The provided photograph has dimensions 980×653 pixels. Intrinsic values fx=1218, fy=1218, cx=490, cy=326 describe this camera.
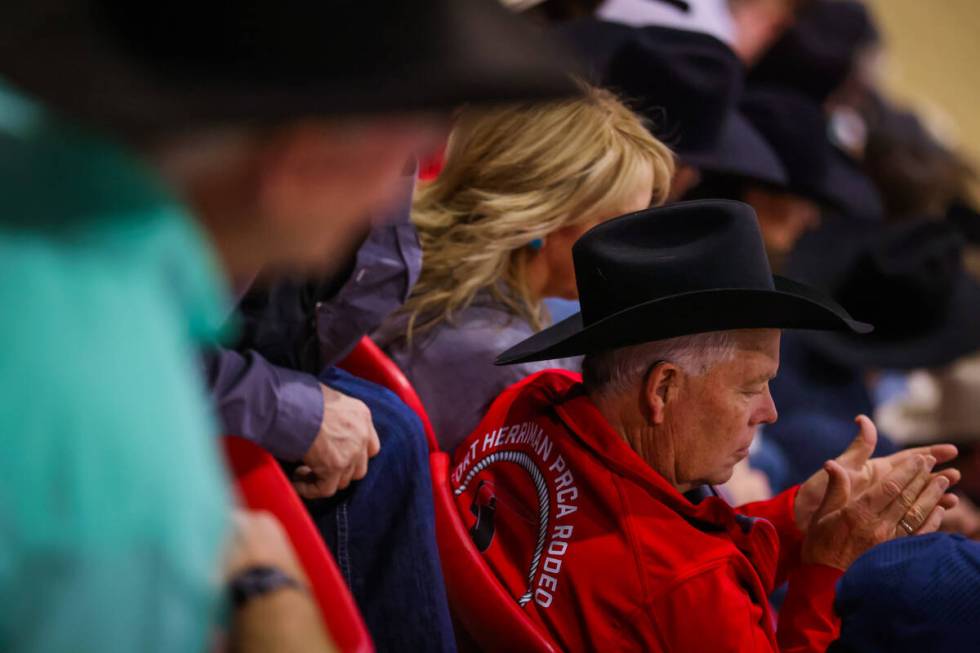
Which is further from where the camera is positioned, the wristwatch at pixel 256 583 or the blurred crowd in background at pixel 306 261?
the wristwatch at pixel 256 583

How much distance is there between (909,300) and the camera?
12.4 ft

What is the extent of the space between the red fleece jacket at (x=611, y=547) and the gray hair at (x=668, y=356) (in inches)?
2.3

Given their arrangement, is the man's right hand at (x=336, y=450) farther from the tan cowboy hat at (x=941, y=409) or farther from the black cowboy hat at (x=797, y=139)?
the tan cowboy hat at (x=941, y=409)

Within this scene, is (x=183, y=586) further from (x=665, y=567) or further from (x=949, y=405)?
(x=949, y=405)

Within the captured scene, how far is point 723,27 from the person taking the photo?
3.21 meters

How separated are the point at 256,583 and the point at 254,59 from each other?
0.37 m

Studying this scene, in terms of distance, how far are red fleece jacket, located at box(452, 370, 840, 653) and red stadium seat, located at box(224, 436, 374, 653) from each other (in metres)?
0.40

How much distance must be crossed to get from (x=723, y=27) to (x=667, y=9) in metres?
0.24

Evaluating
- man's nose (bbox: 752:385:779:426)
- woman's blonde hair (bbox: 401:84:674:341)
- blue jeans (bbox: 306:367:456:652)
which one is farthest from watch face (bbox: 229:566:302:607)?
woman's blonde hair (bbox: 401:84:674:341)

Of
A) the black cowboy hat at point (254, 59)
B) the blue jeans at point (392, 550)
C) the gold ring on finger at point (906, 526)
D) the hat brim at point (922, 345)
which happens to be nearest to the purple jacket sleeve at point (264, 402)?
the blue jeans at point (392, 550)

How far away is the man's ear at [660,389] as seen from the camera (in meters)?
1.64

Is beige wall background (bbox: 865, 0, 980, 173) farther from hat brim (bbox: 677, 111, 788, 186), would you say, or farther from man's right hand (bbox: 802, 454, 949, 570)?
man's right hand (bbox: 802, 454, 949, 570)

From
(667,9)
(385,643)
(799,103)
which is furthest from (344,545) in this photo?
(799,103)

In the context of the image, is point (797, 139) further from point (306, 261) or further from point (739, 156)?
point (306, 261)
